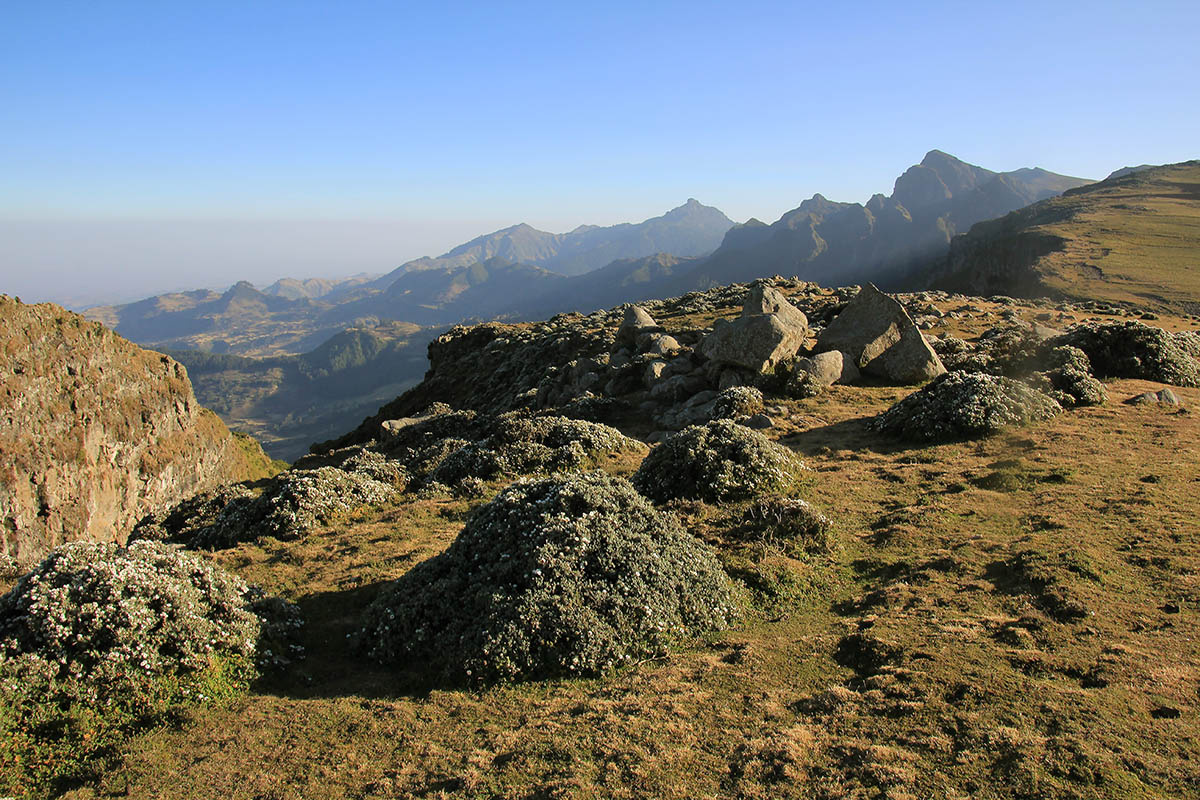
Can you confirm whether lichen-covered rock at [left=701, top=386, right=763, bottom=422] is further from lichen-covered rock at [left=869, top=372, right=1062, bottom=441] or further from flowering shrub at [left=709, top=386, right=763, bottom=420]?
lichen-covered rock at [left=869, top=372, right=1062, bottom=441]

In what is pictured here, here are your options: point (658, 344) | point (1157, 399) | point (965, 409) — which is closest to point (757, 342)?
point (658, 344)

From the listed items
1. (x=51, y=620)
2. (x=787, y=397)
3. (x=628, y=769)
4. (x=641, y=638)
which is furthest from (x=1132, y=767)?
(x=787, y=397)

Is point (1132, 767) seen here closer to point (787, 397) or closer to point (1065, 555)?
point (1065, 555)

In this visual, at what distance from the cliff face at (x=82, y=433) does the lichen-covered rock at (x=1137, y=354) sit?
79118 mm

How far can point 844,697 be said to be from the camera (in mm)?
8102

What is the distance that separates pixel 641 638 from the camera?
990 cm

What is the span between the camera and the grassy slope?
22.3ft

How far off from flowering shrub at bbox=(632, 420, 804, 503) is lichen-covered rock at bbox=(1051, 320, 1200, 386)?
52.6 feet

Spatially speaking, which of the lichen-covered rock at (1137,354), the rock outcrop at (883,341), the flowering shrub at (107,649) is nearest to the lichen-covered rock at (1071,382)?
the lichen-covered rock at (1137,354)

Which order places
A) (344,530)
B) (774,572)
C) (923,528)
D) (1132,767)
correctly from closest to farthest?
(1132,767) → (774,572) → (923,528) → (344,530)

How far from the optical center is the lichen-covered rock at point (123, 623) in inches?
337

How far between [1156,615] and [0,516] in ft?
292

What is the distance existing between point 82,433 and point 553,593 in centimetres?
8866

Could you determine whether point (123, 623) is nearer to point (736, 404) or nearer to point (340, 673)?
point (340, 673)
